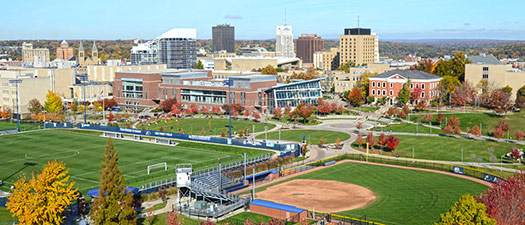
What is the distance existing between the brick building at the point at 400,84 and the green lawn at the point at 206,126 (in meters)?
31.7

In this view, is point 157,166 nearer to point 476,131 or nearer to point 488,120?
point 476,131

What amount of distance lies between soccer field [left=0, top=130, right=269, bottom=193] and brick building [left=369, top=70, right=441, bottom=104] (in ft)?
176

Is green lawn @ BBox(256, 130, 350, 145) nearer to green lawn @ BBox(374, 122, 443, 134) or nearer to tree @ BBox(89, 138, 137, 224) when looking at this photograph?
green lawn @ BBox(374, 122, 443, 134)

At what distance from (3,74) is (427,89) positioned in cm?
9914

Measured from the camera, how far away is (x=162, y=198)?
2068 inches

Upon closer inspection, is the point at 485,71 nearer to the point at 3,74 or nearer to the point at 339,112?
the point at 339,112

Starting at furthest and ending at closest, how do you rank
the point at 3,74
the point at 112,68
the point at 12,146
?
the point at 112,68, the point at 3,74, the point at 12,146

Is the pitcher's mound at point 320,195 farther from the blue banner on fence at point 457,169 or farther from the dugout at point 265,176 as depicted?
the blue banner on fence at point 457,169

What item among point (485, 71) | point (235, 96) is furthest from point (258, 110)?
point (485, 71)

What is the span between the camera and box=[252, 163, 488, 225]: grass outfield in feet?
154

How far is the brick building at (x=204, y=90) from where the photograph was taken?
118 metres

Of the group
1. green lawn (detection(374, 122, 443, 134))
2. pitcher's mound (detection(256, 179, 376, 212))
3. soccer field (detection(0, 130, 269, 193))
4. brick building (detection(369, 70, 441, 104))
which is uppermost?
brick building (detection(369, 70, 441, 104))

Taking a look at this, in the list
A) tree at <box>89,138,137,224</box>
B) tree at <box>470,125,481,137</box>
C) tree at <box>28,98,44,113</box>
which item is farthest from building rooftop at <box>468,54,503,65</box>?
tree at <box>89,138,137,224</box>

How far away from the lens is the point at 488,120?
9244cm
